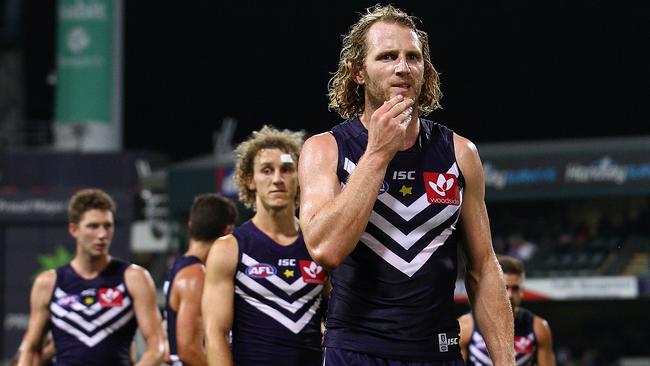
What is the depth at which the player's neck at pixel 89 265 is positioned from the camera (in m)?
7.17

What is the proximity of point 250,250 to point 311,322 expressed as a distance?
0.46m

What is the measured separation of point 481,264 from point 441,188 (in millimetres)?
314

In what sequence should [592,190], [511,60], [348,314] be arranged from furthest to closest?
[511,60]
[592,190]
[348,314]

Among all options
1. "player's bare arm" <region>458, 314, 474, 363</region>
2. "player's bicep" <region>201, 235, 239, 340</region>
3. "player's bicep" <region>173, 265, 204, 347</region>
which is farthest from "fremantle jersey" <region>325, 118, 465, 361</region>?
"player's bare arm" <region>458, 314, 474, 363</region>

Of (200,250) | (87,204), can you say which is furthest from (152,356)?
(87,204)

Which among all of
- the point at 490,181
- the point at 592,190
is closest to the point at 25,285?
the point at 490,181

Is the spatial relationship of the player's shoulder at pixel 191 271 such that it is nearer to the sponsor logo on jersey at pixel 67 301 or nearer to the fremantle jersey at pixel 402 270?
the sponsor logo on jersey at pixel 67 301

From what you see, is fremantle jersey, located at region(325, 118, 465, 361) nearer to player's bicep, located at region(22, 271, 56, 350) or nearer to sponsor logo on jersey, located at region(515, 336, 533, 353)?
player's bicep, located at region(22, 271, 56, 350)

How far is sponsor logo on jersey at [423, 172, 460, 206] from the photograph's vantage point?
12.4ft

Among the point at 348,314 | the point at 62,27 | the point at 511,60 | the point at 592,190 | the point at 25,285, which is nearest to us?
the point at 348,314

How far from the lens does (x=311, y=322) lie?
570cm

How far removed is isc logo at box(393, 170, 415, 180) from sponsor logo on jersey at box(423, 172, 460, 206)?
0.04 meters

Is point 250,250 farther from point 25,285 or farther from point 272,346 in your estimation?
point 25,285

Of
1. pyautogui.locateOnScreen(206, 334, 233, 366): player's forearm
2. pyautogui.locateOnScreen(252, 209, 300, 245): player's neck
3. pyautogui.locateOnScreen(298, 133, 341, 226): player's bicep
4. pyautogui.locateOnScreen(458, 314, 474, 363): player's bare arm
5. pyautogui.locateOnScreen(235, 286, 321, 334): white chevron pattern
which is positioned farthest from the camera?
pyautogui.locateOnScreen(458, 314, 474, 363): player's bare arm
